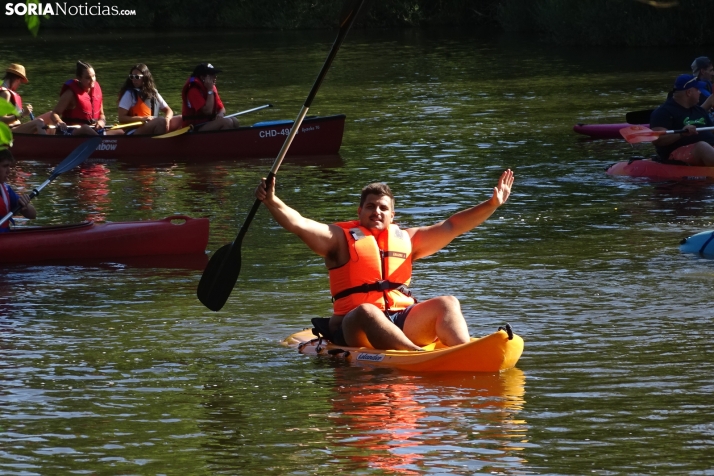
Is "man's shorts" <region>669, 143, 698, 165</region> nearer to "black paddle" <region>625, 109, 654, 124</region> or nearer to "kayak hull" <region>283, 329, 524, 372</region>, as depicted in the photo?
"black paddle" <region>625, 109, 654, 124</region>

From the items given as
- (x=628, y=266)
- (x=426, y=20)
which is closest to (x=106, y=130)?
(x=628, y=266)

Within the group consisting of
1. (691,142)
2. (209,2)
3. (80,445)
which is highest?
(209,2)

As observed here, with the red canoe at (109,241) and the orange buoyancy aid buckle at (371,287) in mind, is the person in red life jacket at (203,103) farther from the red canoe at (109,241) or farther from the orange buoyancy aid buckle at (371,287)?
the orange buoyancy aid buckle at (371,287)

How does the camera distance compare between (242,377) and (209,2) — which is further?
(209,2)

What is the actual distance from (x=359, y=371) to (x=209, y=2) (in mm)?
40726

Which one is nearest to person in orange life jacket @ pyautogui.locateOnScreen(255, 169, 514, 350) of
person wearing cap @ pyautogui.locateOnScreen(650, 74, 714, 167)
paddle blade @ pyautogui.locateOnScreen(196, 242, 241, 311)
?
paddle blade @ pyautogui.locateOnScreen(196, 242, 241, 311)

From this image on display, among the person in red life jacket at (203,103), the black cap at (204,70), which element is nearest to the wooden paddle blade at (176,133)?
the person in red life jacket at (203,103)

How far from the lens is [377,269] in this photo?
6.73 m

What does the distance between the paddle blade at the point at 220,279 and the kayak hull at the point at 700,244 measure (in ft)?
11.4

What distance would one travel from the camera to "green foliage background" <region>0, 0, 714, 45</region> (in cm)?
2952

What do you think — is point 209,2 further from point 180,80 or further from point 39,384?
point 39,384

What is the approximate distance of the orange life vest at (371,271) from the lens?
6.71 m

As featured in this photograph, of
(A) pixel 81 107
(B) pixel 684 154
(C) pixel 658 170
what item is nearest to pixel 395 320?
(B) pixel 684 154

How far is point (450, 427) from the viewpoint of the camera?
5.65m
